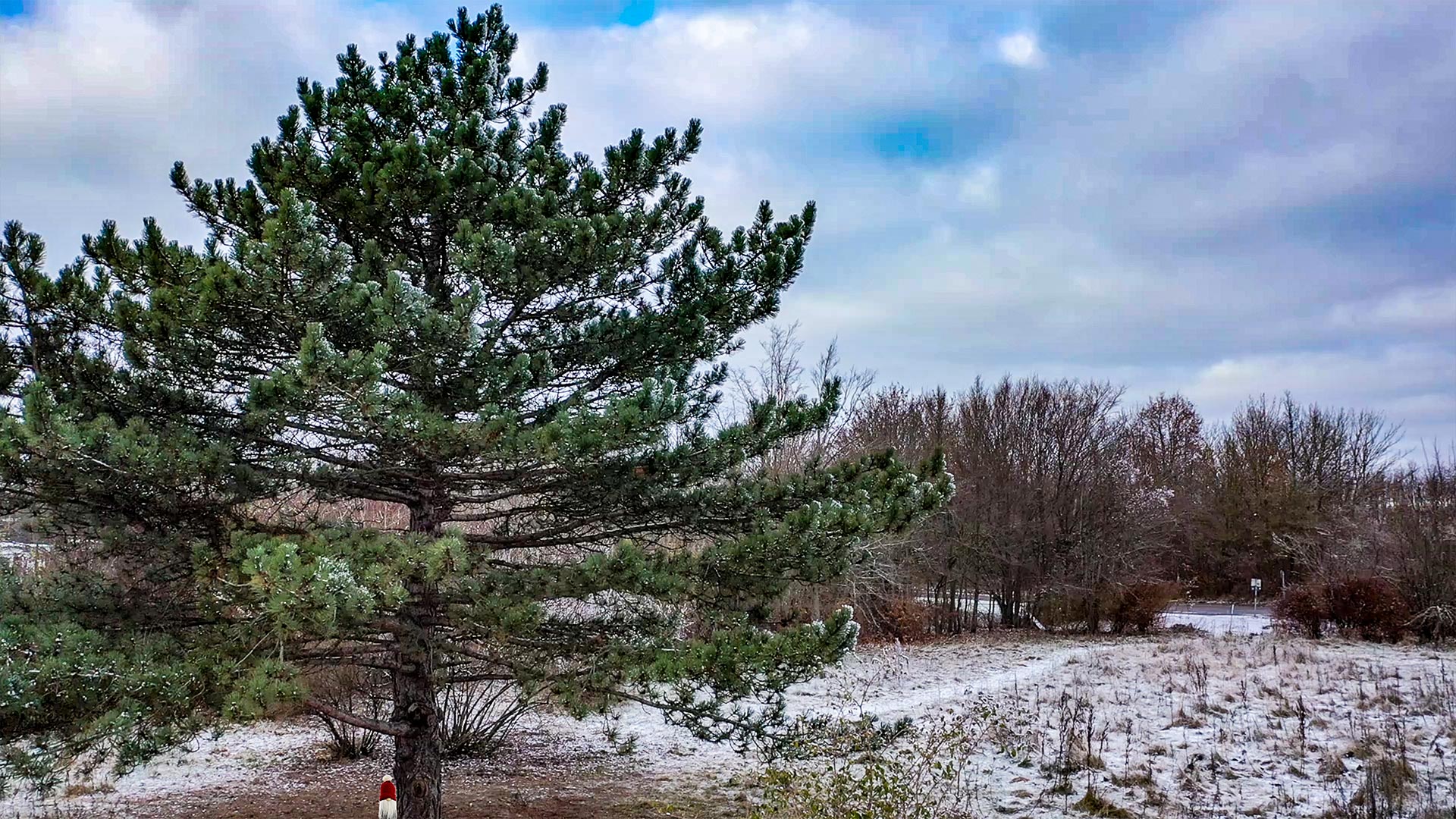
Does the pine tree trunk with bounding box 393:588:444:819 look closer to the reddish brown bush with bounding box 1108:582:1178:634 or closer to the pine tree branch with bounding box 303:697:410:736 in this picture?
the pine tree branch with bounding box 303:697:410:736

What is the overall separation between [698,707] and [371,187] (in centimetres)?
353

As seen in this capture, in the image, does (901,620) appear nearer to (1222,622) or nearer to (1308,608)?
(1308,608)

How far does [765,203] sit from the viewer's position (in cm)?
573

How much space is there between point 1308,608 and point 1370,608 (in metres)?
0.93

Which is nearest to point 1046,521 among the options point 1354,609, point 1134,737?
point 1354,609

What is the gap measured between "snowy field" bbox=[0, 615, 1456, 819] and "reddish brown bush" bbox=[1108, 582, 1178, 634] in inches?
171

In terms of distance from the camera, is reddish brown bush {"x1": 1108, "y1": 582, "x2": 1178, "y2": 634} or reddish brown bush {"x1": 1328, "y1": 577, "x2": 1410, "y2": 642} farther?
reddish brown bush {"x1": 1108, "y1": 582, "x2": 1178, "y2": 634}

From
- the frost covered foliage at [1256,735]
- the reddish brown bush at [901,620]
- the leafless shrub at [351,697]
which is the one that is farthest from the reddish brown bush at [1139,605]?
the leafless shrub at [351,697]

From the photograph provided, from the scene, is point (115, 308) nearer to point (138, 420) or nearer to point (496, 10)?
point (138, 420)

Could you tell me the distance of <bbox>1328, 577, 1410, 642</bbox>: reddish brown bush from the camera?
1540 cm

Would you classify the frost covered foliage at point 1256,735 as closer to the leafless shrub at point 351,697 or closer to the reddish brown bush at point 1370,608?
the reddish brown bush at point 1370,608

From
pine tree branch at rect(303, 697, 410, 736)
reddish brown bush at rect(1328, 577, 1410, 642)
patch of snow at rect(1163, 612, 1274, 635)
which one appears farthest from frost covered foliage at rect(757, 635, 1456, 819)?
patch of snow at rect(1163, 612, 1274, 635)

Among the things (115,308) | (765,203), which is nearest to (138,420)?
(115,308)

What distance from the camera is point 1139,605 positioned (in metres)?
18.5
